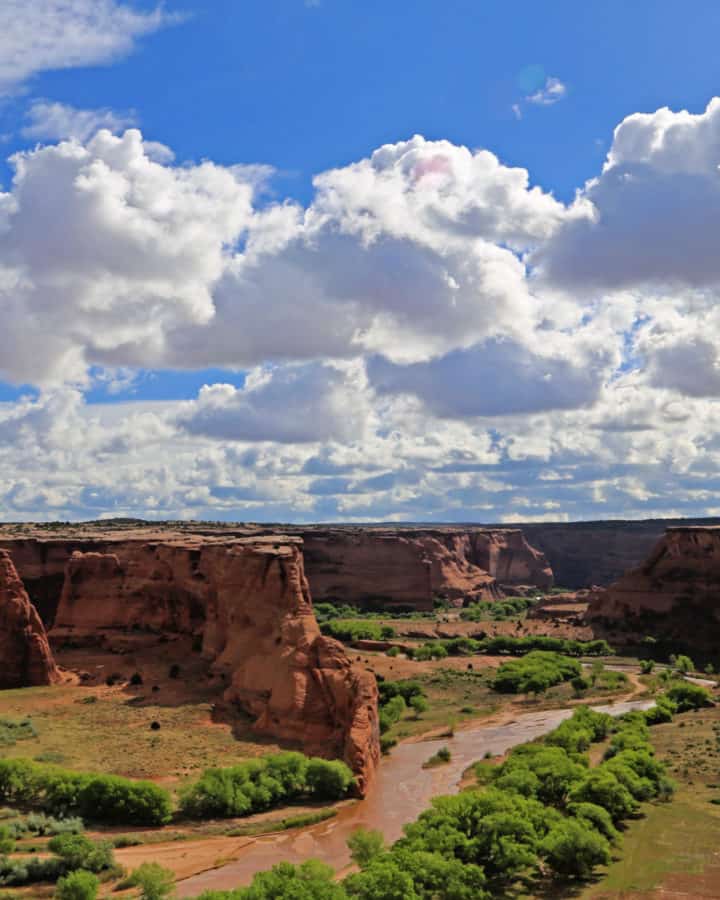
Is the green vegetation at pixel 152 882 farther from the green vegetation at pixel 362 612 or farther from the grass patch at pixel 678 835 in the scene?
the green vegetation at pixel 362 612

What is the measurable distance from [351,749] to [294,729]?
4.72m

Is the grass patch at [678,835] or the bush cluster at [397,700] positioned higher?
the grass patch at [678,835]

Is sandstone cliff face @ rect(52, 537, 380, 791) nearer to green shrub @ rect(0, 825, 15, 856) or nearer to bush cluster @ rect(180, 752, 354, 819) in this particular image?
bush cluster @ rect(180, 752, 354, 819)

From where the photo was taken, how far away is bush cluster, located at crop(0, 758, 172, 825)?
3916cm

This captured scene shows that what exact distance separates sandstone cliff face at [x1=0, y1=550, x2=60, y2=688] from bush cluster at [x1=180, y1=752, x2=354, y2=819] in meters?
23.1

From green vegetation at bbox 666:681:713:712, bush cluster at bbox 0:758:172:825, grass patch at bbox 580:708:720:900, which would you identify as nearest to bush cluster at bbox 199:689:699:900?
grass patch at bbox 580:708:720:900

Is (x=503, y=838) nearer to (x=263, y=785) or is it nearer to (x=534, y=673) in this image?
(x=263, y=785)

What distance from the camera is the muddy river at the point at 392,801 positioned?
114ft

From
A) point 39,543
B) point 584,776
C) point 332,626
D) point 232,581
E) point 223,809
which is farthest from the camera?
point 332,626

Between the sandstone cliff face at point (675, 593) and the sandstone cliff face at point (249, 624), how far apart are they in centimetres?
5700

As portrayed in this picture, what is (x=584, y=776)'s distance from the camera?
144ft

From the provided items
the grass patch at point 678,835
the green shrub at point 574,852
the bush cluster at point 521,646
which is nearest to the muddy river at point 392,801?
the green shrub at point 574,852

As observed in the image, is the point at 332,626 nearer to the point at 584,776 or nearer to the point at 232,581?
the point at 232,581

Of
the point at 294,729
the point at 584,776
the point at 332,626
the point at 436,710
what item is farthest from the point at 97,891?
the point at 332,626
